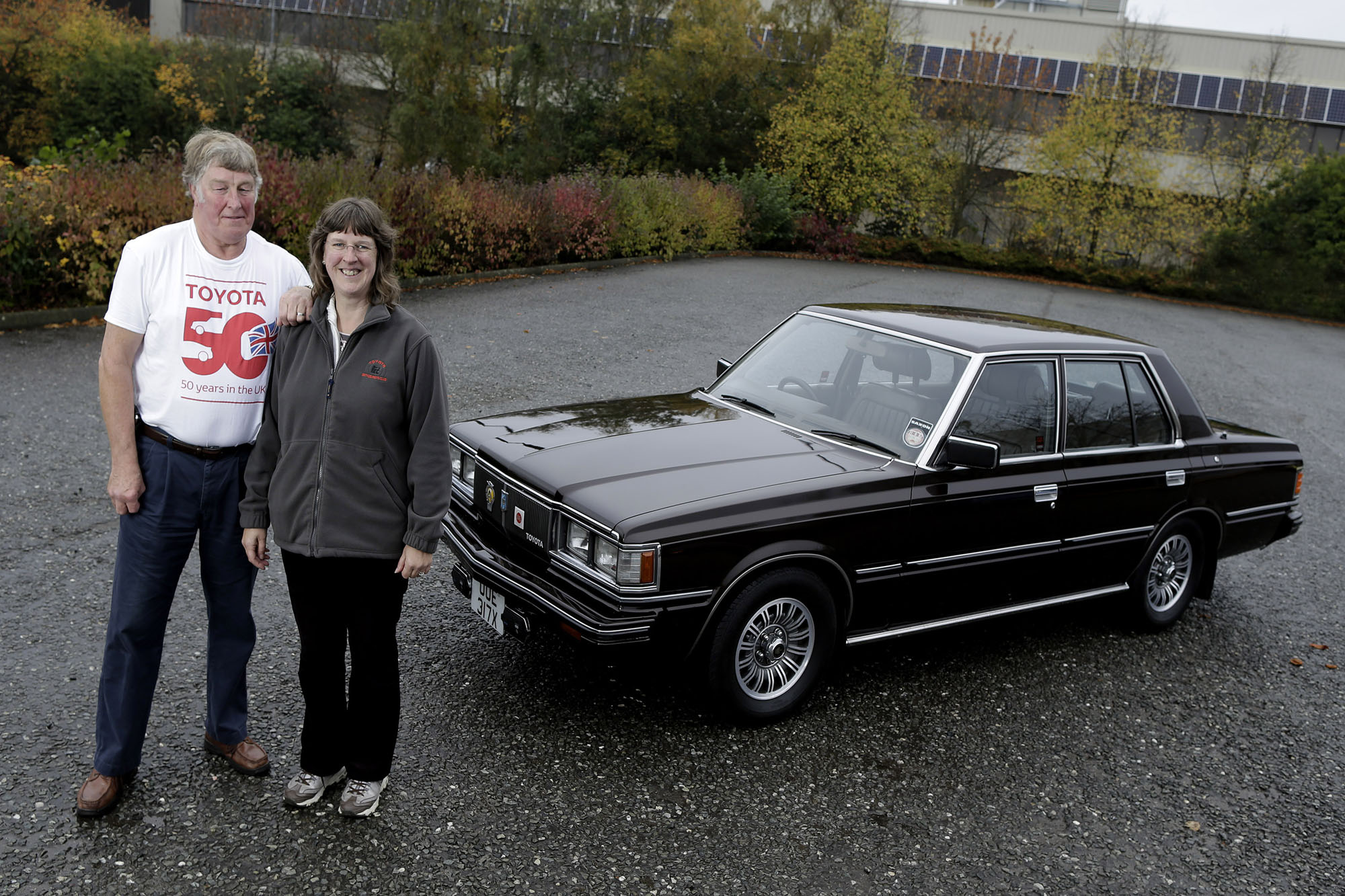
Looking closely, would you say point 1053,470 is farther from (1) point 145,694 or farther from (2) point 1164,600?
(1) point 145,694

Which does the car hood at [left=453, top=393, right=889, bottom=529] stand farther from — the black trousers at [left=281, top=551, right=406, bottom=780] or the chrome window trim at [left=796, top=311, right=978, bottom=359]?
the black trousers at [left=281, top=551, right=406, bottom=780]

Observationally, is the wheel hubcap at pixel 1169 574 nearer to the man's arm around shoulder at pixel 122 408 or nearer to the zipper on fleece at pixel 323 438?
the zipper on fleece at pixel 323 438

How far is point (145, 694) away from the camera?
3395 mm

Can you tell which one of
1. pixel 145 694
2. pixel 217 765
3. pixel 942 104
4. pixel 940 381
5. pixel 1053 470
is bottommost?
pixel 217 765

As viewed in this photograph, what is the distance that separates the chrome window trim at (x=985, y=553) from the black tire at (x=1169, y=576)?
862mm

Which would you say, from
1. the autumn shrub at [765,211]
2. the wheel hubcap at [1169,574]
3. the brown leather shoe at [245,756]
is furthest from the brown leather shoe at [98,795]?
the autumn shrub at [765,211]

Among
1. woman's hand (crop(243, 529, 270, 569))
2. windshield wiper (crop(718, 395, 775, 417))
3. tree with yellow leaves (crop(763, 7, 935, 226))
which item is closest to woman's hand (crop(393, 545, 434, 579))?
woman's hand (crop(243, 529, 270, 569))

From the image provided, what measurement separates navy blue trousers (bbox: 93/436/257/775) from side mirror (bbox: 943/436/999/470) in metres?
2.94

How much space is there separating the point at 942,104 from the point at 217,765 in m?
39.5

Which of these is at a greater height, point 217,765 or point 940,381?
point 940,381

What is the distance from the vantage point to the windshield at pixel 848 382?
4.88 metres

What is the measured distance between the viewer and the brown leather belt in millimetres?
3207

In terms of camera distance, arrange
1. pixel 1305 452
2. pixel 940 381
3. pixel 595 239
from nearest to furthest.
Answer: pixel 940 381, pixel 1305 452, pixel 595 239

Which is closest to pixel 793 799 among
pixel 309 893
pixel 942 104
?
pixel 309 893
